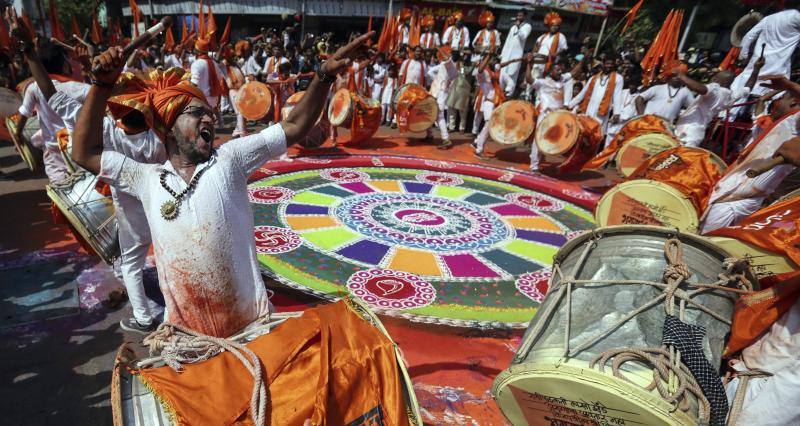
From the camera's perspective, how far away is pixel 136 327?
3.01 meters

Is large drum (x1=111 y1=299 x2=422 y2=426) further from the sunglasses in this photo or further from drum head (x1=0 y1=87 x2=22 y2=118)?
drum head (x1=0 y1=87 x2=22 y2=118)

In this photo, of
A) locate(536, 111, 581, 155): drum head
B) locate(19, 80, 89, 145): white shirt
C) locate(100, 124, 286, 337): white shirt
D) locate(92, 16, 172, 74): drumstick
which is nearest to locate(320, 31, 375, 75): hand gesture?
locate(100, 124, 286, 337): white shirt

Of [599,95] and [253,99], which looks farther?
[599,95]

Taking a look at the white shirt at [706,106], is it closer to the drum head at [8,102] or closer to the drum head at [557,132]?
the drum head at [557,132]

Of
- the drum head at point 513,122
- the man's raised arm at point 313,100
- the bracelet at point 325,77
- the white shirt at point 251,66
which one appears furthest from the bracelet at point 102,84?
the white shirt at point 251,66

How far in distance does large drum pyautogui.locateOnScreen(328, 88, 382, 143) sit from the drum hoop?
18.3 feet

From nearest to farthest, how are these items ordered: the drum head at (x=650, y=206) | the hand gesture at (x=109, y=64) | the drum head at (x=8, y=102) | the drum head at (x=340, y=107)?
1. the hand gesture at (x=109, y=64)
2. the drum head at (x=650, y=206)
3. the drum head at (x=8, y=102)
4. the drum head at (x=340, y=107)

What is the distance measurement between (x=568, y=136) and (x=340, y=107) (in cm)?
437

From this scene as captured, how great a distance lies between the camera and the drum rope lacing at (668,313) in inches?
58.6

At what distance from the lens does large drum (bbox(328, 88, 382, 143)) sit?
8.20 metres

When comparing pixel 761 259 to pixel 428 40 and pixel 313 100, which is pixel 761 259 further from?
pixel 428 40

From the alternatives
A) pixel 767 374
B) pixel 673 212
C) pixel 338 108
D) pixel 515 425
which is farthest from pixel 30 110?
pixel 673 212

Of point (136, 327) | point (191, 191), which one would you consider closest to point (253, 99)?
point (136, 327)

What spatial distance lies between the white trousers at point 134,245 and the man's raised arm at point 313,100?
61.6 inches
